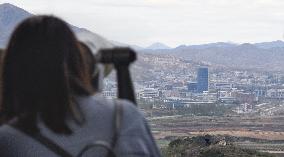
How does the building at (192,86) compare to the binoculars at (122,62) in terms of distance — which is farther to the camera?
the building at (192,86)

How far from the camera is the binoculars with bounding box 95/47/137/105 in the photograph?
60.2 inches

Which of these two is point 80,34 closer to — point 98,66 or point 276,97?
point 98,66

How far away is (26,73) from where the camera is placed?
1.51 m

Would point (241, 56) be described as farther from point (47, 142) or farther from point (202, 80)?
point (47, 142)

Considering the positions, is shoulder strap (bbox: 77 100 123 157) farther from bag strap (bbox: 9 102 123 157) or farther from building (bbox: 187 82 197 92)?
building (bbox: 187 82 197 92)

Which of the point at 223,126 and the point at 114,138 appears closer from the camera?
the point at 114,138

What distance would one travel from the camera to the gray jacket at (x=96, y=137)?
150 centimetres

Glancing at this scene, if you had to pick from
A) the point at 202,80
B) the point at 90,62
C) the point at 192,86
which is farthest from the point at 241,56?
the point at 90,62

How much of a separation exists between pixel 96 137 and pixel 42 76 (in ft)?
0.57

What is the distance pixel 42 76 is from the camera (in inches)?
59.2

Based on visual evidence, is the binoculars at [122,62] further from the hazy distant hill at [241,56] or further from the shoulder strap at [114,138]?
the hazy distant hill at [241,56]

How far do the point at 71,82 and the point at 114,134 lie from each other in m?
0.15

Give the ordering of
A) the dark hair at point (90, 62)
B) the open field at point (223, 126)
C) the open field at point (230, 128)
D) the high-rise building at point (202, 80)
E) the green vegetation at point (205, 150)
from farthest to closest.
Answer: the high-rise building at point (202, 80) < the open field at point (223, 126) < the open field at point (230, 128) < the green vegetation at point (205, 150) < the dark hair at point (90, 62)

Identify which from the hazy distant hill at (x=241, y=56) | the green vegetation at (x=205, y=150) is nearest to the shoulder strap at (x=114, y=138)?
the green vegetation at (x=205, y=150)
